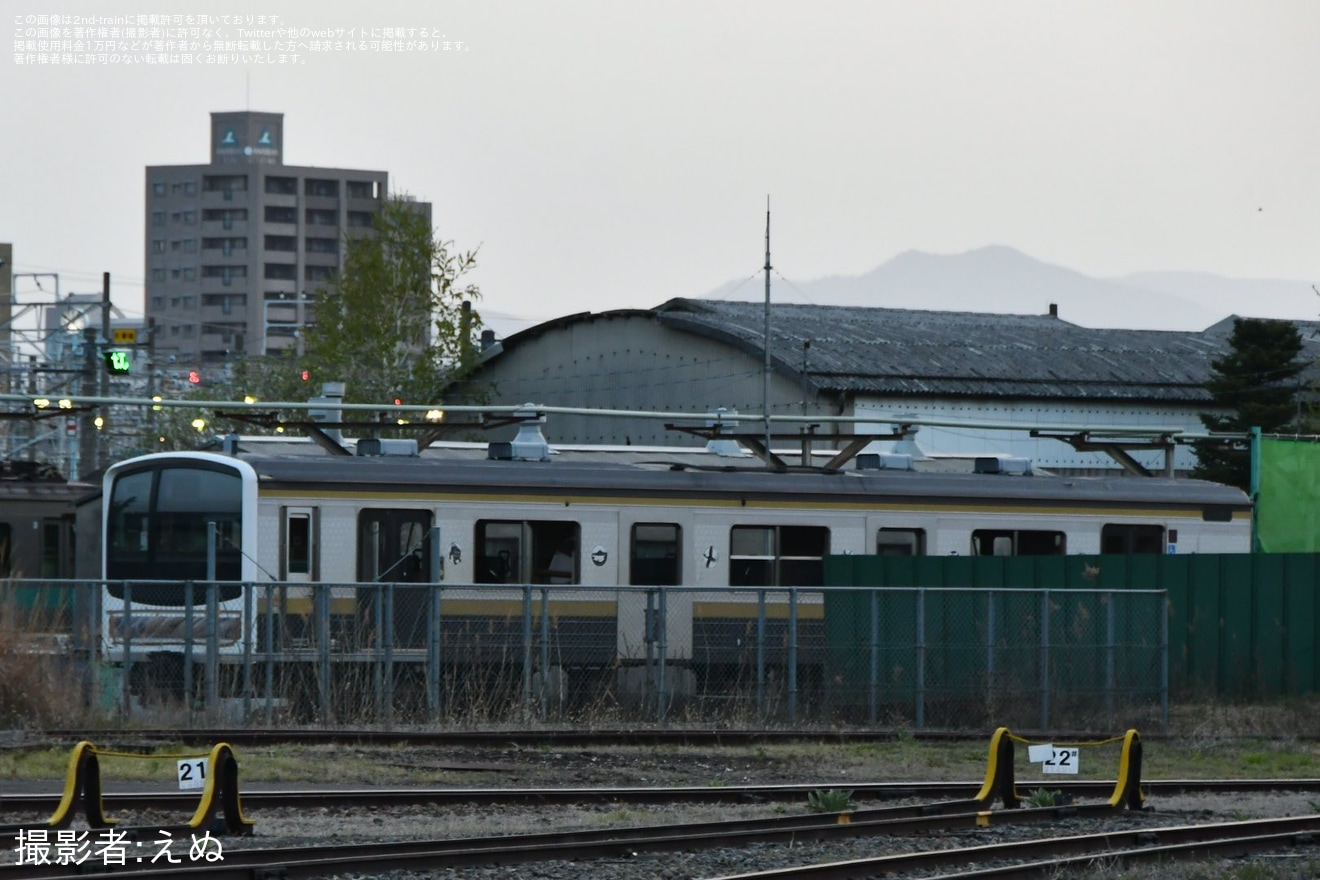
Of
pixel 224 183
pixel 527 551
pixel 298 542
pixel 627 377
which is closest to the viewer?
pixel 298 542

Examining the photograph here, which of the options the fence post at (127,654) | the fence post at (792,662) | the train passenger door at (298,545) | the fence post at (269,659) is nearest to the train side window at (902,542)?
the fence post at (792,662)

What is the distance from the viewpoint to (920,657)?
71.2ft

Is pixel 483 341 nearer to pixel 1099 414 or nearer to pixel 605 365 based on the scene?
pixel 605 365

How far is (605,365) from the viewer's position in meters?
48.6

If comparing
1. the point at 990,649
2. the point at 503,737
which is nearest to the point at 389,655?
the point at 503,737

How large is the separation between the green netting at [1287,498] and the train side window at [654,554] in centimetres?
1080

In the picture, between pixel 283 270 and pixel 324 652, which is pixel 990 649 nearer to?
pixel 324 652

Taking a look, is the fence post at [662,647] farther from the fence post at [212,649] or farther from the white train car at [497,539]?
the fence post at [212,649]

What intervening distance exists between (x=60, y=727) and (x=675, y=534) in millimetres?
8176

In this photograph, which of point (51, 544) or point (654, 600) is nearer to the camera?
point (654, 600)

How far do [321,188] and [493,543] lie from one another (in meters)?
133

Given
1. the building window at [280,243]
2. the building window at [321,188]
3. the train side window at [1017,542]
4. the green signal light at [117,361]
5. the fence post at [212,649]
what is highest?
the building window at [321,188]

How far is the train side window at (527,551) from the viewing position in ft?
76.9

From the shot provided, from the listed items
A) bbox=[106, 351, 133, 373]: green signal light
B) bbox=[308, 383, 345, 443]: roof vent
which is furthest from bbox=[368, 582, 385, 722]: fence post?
bbox=[106, 351, 133, 373]: green signal light
